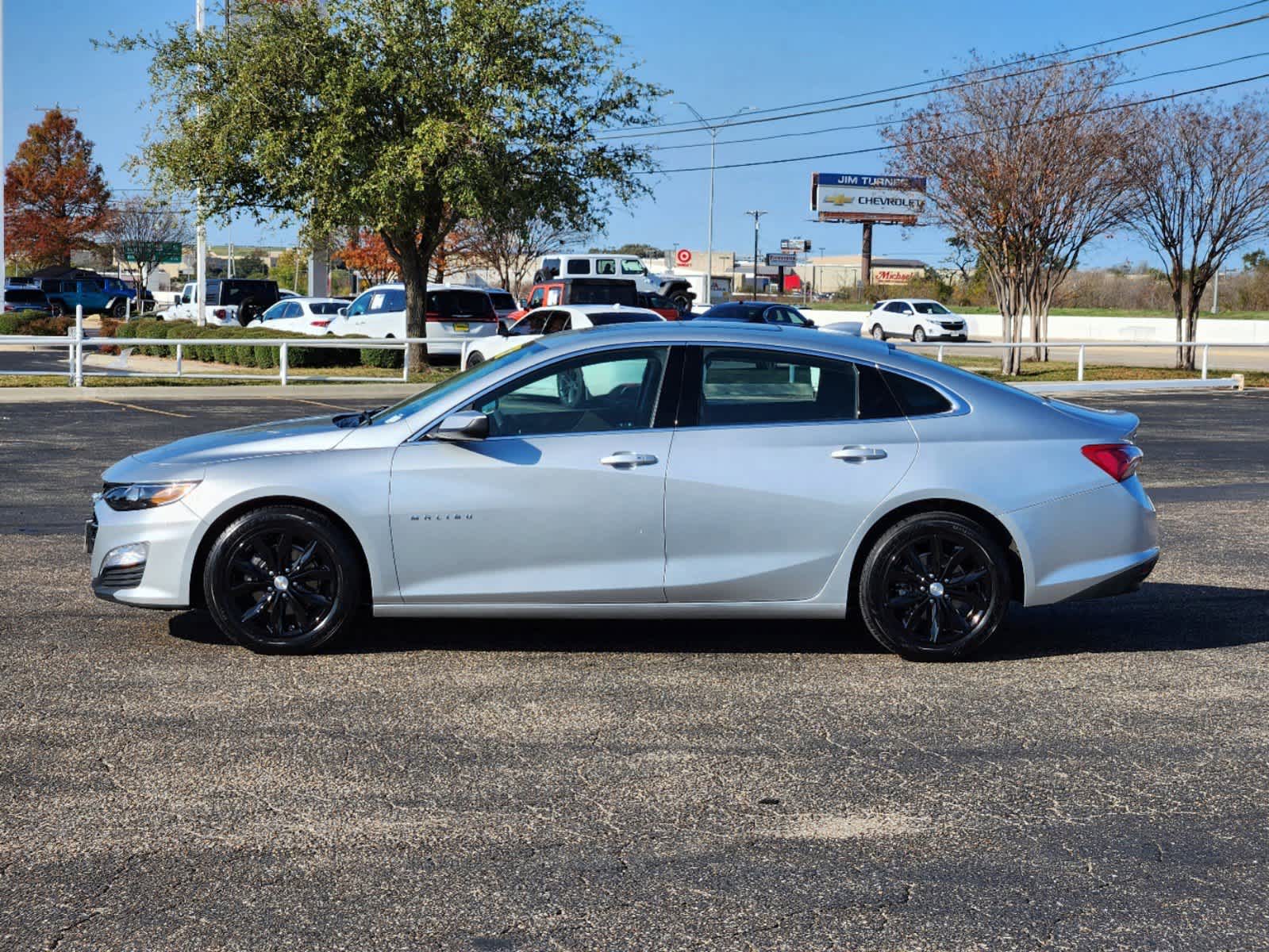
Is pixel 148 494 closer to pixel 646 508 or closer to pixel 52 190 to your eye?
pixel 646 508

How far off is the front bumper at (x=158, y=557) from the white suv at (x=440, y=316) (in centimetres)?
2127

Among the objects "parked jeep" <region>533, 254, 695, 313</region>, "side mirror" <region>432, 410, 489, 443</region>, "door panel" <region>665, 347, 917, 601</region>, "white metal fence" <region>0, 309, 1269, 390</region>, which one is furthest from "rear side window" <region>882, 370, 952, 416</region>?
"parked jeep" <region>533, 254, 695, 313</region>

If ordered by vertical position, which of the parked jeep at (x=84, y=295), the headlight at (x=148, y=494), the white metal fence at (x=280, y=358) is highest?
the parked jeep at (x=84, y=295)

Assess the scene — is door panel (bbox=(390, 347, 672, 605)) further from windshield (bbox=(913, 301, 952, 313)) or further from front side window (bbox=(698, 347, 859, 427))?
windshield (bbox=(913, 301, 952, 313))

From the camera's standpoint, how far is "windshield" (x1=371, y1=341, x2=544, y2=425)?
7.05 m

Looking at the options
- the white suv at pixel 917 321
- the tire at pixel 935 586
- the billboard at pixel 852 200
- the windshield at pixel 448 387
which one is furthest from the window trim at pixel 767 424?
the billboard at pixel 852 200

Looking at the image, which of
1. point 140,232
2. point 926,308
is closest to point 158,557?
point 926,308

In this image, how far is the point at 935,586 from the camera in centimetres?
691

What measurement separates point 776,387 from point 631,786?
8.13 ft

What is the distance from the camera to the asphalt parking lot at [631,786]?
4.08 meters

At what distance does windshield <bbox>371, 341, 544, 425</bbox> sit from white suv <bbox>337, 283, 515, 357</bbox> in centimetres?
2088

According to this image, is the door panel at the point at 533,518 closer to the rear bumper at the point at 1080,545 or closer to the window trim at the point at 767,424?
the window trim at the point at 767,424

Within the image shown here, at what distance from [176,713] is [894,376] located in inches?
138

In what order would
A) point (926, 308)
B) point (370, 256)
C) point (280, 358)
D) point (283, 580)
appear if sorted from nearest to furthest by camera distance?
point (283, 580) → point (280, 358) → point (926, 308) → point (370, 256)
